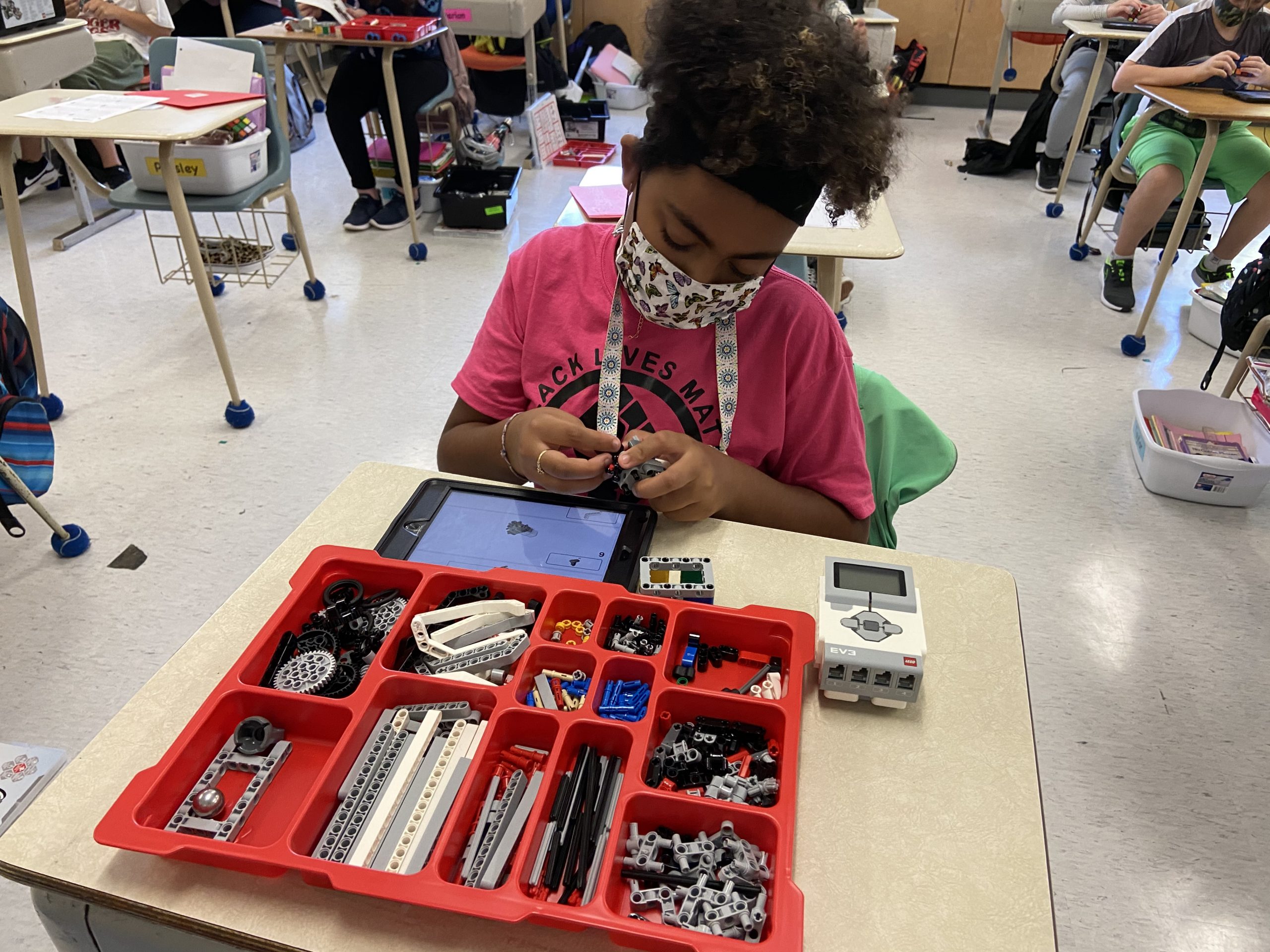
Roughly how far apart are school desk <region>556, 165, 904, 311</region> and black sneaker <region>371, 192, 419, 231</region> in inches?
63.9

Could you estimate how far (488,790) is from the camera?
59 centimetres

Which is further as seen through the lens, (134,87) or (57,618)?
(134,87)

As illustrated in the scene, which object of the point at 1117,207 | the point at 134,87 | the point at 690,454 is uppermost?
the point at 690,454

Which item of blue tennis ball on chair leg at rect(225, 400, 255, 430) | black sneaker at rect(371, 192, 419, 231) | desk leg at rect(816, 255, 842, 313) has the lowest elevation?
blue tennis ball on chair leg at rect(225, 400, 255, 430)

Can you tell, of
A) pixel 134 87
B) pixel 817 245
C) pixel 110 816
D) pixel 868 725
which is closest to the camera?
pixel 110 816

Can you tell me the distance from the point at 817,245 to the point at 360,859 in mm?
1559

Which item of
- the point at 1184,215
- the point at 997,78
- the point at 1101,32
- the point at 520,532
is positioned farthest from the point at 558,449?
the point at 997,78

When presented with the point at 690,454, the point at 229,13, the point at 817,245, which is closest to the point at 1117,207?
the point at 817,245

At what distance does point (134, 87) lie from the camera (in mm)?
3350

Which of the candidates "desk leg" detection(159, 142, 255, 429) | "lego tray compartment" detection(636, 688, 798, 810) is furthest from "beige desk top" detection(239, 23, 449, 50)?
"lego tray compartment" detection(636, 688, 798, 810)

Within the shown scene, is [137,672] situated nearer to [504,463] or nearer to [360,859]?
[504,463]

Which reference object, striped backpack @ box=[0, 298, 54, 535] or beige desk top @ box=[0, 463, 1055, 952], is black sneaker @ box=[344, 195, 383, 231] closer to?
striped backpack @ box=[0, 298, 54, 535]

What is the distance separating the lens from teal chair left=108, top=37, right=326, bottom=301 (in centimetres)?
225

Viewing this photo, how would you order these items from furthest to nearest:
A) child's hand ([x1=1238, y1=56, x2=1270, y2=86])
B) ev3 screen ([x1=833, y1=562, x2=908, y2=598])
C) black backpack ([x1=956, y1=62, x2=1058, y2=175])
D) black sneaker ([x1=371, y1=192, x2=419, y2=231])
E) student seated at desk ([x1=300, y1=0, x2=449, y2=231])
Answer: black backpack ([x1=956, y1=62, x2=1058, y2=175])
black sneaker ([x1=371, y1=192, x2=419, y2=231])
student seated at desk ([x1=300, y1=0, x2=449, y2=231])
child's hand ([x1=1238, y1=56, x2=1270, y2=86])
ev3 screen ([x1=833, y1=562, x2=908, y2=598])
